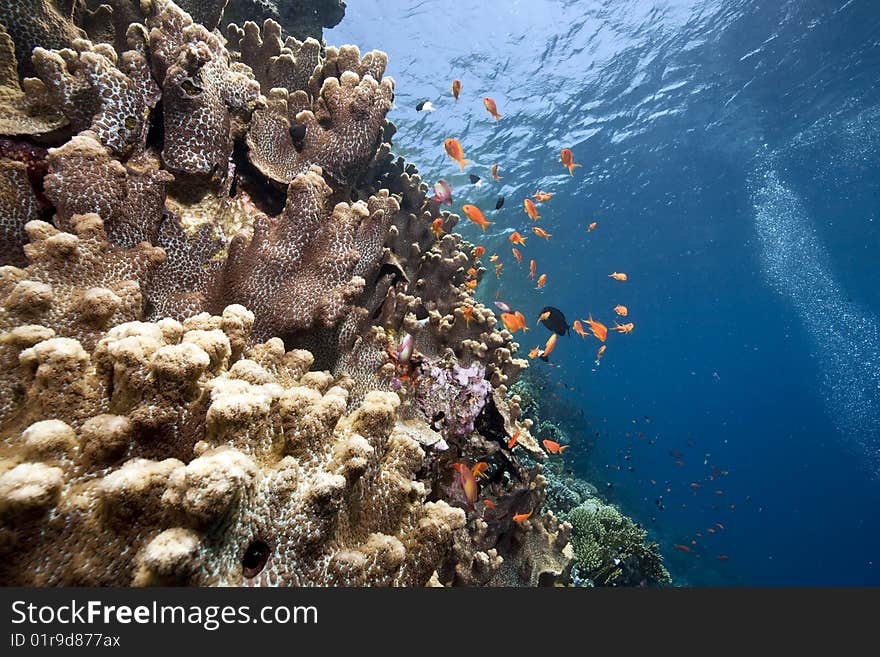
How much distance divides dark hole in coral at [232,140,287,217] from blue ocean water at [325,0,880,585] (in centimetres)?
1023

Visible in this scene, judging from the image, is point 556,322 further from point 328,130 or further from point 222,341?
point 222,341

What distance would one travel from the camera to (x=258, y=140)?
313 centimetres

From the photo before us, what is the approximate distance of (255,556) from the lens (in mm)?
1345

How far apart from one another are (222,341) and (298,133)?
252cm

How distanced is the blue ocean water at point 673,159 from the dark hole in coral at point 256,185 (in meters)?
10.2

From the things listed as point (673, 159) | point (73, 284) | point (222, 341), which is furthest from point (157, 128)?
point (673, 159)

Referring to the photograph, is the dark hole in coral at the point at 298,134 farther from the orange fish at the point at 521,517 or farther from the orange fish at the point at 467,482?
the orange fish at the point at 521,517

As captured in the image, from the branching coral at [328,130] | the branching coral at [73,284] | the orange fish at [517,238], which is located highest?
the orange fish at [517,238]

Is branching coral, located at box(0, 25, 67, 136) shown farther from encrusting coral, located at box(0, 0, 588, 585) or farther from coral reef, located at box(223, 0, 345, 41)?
coral reef, located at box(223, 0, 345, 41)

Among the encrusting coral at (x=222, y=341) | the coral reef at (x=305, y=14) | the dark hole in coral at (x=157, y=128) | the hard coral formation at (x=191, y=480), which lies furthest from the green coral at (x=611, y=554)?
the coral reef at (x=305, y=14)

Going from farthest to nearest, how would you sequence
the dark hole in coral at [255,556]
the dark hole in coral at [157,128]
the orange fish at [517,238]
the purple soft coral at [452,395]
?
the orange fish at [517,238]
the purple soft coral at [452,395]
the dark hole in coral at [157,128]
the dark hole in coral at [255,556]

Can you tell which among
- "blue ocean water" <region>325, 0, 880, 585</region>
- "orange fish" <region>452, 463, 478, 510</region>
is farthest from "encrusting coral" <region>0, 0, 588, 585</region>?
"blue ocean water" <region>325, 0, 880, 585</region>

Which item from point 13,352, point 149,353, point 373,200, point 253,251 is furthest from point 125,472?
point 373,200

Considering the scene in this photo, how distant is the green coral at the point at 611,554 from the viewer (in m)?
6.46
